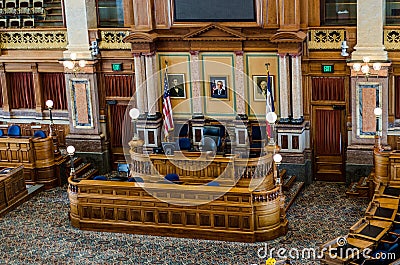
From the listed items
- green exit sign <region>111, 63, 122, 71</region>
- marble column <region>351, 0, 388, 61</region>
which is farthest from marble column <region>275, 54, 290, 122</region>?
green exit sign <region>111, 63, 122, 71</region>

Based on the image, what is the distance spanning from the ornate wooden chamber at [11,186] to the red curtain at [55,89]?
3238mm

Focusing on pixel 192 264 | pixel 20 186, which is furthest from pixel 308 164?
pixel 20 186

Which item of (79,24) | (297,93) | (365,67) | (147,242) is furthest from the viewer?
(79,24)

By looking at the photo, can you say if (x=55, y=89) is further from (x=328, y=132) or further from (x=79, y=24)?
(x=328, y=132)

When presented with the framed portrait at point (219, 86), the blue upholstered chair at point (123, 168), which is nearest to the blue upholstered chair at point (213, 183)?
the blue upholstered chair at point (123, 168)

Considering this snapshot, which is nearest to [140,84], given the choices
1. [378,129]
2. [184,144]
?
[184,144]

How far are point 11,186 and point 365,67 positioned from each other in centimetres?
994

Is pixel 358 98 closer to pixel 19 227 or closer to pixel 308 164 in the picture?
pixel 308 164

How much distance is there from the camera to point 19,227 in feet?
71.9

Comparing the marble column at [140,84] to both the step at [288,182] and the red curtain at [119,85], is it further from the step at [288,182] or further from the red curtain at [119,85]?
the step at [288,182]

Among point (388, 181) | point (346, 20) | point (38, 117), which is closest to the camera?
point (388, 181)

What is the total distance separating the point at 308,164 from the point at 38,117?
8.54 metres

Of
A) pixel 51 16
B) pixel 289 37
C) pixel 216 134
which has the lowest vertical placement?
pixel 216 134

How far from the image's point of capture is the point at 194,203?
67.7 ft
